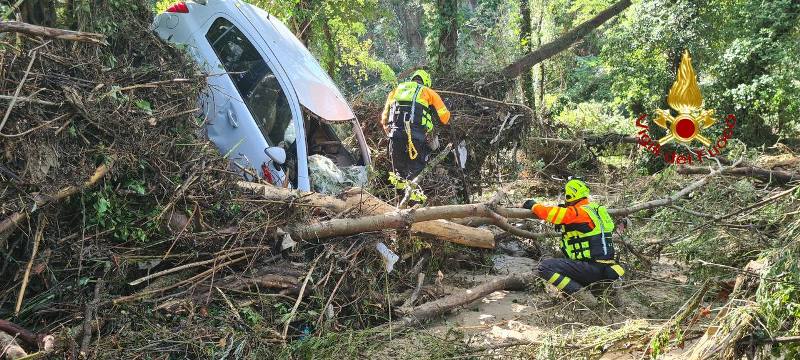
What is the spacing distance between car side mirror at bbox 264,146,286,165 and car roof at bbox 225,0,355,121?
65 cm

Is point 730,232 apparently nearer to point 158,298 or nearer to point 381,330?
point 381,330

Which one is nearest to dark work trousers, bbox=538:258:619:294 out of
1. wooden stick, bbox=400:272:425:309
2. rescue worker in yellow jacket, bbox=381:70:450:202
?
wooden stick, bbox=400:272:425:309

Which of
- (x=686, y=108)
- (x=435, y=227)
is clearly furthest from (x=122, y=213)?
(x=686, y=108)

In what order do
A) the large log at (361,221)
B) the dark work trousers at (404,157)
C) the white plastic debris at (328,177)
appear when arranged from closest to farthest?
1. the large log at (361,221)
2. the white plastic debris at (328,177)
3. the dark work trousers at (404,157)

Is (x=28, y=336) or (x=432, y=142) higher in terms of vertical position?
(x=432, y=142)

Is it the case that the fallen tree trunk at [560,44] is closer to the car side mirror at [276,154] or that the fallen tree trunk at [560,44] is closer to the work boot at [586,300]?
the work boot at [586,300]

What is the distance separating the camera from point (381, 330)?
4.70m

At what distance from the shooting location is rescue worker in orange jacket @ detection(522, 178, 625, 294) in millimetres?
6020

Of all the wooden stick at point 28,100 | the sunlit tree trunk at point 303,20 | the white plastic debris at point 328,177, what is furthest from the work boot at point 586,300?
the sunlit tree trunk at point 303,20

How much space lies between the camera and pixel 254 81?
235 inches

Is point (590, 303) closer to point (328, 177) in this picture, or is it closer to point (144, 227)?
→ point (328, 177)

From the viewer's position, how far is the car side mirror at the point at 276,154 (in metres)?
5.42

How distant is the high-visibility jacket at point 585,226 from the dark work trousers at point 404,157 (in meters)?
1.92

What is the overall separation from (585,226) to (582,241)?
0.52ft
